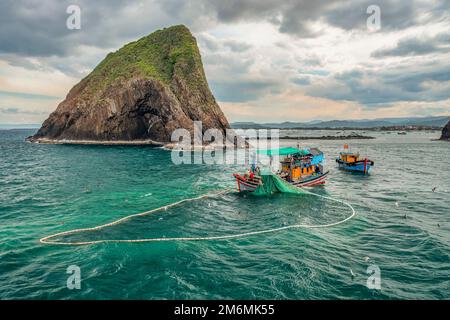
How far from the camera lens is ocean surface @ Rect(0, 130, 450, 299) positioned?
13.8 metres

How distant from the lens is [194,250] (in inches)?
707

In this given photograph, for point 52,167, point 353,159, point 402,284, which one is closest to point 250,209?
point 402,284

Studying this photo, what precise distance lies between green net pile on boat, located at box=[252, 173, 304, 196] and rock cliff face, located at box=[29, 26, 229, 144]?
7616 cm

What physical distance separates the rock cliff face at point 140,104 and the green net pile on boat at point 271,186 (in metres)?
76.2

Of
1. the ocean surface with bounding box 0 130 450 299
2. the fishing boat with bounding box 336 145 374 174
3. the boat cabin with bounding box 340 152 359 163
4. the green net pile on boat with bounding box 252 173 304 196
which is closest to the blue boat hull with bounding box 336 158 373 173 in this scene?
the fishing boat with bounding box 336 145 374 174

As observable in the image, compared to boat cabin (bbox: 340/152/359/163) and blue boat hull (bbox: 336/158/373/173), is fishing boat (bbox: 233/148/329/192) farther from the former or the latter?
boat cabin (bbox: 340/152/359/163)

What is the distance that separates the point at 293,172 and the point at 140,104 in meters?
85.2

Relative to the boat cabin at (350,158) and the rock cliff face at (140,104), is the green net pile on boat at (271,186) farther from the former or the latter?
the rock cliff face at (140,104)

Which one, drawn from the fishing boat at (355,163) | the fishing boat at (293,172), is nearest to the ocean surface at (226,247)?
the fishing boat at (293,172)

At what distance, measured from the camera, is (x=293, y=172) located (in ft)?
129

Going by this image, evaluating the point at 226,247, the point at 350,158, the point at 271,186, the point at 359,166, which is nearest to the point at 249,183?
the point at 271,186

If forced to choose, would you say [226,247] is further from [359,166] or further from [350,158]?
[350,158]

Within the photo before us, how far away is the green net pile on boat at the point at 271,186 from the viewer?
3328cm
